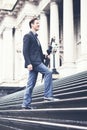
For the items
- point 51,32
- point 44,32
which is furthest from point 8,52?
point 51,32

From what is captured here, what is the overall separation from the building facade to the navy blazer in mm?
21994

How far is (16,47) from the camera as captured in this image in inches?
2365

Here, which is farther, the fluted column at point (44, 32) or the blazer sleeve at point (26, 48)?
the fluted column at point (44, 32)

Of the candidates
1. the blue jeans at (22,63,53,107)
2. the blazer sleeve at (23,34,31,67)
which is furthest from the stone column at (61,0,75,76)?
the blazer sleeve at (23,34,31,67)

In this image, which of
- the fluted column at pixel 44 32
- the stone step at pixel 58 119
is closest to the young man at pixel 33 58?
the stone step at pixel 58 119

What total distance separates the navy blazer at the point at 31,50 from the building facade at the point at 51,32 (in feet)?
72.2

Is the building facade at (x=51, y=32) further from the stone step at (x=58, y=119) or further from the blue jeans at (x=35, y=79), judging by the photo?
the stone step at (x=58, y=119)

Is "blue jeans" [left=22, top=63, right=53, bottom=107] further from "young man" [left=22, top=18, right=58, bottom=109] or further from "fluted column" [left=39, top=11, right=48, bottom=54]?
"fluted column" [left=39, top=11, right=48, bottom=54]

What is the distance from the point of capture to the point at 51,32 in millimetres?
43469

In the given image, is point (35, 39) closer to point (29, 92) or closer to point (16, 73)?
→ point (29, 92)

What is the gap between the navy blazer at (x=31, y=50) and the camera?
10492 millimetres

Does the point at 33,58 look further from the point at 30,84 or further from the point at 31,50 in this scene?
the point at 30,84

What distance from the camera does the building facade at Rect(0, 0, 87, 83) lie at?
37.0m

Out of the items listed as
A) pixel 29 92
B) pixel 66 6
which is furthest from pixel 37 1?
pixel 29 92
